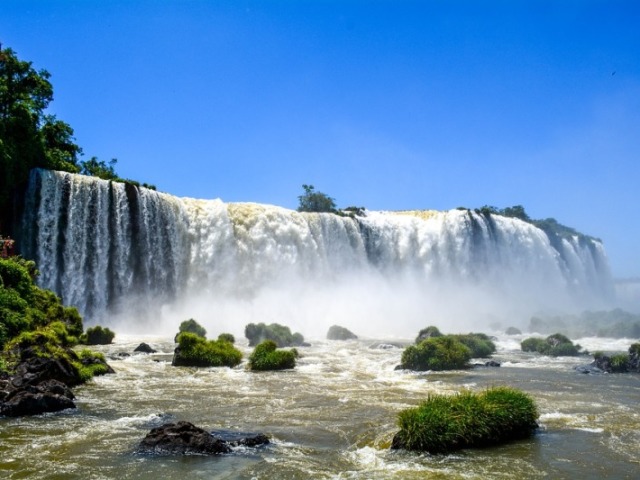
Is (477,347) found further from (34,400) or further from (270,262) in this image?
(270,262)

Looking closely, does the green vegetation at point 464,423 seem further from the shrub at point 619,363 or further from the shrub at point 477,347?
the shrub at point 477,347

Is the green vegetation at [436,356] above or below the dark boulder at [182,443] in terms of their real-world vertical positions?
above

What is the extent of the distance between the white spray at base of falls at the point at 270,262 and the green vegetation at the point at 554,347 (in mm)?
14940

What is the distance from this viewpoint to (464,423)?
9430 millimetres

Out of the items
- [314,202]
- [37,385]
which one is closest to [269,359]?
[37,385]

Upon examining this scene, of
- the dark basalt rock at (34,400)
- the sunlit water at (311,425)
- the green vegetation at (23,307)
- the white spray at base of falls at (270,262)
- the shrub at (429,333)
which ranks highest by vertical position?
the white spray at base of falls at (270,262)

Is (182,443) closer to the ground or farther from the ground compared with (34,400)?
closer to the ground

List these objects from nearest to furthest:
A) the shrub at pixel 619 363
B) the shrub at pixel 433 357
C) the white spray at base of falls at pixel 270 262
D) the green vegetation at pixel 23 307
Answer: the green vegetation at pixel 23 307 < the shrub at pixel 619 363 < the shrub at pixel 433 357 < the white spray at base of falls at pixel 270 262

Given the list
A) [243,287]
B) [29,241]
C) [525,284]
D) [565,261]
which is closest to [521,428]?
[29,241]

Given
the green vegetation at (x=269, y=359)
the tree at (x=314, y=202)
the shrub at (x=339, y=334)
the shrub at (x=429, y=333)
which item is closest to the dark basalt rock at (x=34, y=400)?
the green vegetation at (x=269, y=359)

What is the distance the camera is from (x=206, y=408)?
42.0ft

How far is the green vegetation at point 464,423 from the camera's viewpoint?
9.20m

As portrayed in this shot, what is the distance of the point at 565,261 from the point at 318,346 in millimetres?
64300

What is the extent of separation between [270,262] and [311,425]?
34.1 metres
